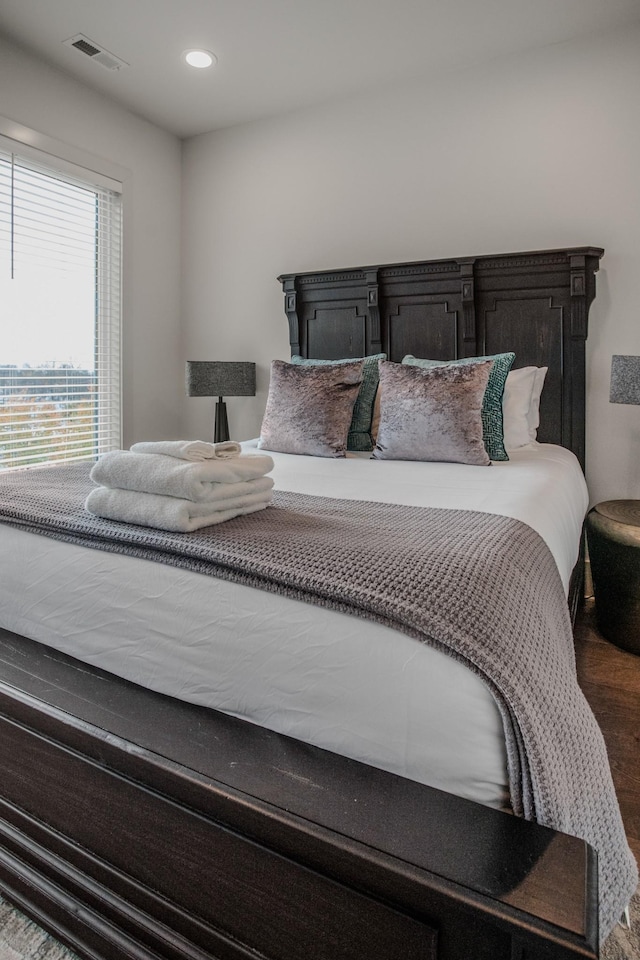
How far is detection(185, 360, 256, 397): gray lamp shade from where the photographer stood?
3.48m

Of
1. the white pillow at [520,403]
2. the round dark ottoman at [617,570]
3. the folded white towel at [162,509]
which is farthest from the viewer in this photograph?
the white pillow at [520,403]

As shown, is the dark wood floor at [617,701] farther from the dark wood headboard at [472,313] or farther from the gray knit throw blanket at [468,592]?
the dark wood headboard at [472,313]

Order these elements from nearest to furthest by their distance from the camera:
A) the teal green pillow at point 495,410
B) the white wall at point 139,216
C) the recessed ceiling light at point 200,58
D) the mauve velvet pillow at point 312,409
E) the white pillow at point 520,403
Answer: the teal green pillow at point 495,410, the mauve velvet pillow at point 312,409, the white pillow at point 520,403, the recessed ceiling light at point 200,58, the white wall at point 139,216

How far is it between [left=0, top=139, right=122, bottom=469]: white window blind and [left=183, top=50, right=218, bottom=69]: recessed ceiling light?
0.85m

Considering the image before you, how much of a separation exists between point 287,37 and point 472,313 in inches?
63.3

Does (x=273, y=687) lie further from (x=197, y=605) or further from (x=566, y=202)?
(x=566, y=202)

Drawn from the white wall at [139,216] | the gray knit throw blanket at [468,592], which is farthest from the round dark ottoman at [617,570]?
the white wall at [139,216]

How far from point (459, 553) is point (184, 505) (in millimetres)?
583

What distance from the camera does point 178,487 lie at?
1.29 m

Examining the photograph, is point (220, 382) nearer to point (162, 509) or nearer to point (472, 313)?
point (472, 313)

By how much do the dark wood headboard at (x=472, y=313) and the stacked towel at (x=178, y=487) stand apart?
1.98 meters

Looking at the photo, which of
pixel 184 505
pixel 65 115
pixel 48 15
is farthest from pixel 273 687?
pixel 65 115

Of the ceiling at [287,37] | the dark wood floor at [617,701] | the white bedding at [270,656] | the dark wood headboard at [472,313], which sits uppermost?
the ceiling at [287,37]

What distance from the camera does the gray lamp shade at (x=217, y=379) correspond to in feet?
11.4
